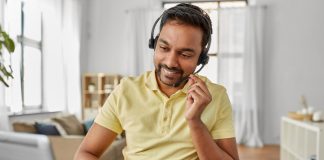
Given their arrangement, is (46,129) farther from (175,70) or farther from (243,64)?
(243,64)

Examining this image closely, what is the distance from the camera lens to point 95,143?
0.93m

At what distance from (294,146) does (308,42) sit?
9.24ft

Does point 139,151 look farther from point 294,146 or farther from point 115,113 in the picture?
point 294,146

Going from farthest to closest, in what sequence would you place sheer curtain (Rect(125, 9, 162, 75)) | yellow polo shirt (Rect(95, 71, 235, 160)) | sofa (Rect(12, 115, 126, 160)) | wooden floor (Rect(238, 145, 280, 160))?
1. sheer curtain (Rect(125, 9, 162, 75))
2. wooden floor (Rect(238, 145, 280, 160))
3. sofa (Rect(12, 115, 126, 160))
4. yellow polo shirt (Rect(95, 71, 235, 160))

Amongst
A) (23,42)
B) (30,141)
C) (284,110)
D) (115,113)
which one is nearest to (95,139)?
(115,113)

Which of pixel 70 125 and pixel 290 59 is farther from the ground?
pixel 290 59

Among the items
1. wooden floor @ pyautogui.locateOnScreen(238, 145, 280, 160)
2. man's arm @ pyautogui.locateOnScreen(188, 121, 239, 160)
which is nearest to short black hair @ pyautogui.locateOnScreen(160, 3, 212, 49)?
man's arm @ pyautogui.locateOnScreen(188, 121, 239, 160)

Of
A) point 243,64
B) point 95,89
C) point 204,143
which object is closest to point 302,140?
point 243,64

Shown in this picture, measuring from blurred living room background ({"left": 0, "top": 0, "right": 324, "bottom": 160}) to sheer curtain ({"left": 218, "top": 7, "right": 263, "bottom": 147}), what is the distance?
2 cm

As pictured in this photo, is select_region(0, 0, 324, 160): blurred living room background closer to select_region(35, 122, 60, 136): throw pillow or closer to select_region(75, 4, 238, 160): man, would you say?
select_region(35, 122, 60, 136): throw pillow

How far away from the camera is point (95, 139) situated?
93 centimetres

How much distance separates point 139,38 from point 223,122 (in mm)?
5913

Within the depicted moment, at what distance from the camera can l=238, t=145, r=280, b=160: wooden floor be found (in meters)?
5.18

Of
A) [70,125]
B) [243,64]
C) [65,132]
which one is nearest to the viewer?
[65,132]
